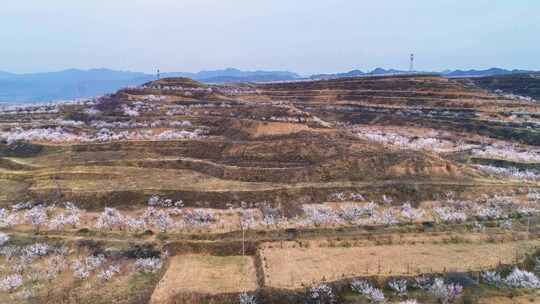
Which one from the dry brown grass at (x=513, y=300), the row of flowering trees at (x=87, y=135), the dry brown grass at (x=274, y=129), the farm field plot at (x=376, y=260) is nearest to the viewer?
the dry brown grass at (x=513, y=300)

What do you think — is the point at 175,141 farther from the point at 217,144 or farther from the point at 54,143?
the point at 54,143

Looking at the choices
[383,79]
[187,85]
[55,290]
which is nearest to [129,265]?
[55,290]

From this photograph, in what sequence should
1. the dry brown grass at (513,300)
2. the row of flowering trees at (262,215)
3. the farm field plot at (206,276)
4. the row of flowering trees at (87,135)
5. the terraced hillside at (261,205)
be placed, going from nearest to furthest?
the dry brown grass at (513,300), the farm field plot at (206,276), the terraced hillside at (261,205), the row of flowering trees at (262,215), the row of flowering trees at (87,135)

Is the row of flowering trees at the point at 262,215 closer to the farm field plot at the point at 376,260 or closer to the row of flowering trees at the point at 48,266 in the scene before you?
the row of flowering trees at the point at 48,266

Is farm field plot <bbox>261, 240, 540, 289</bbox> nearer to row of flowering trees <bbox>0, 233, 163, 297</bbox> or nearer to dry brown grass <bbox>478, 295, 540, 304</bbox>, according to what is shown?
dry brown grass <bbox>478, 295, 540, 304</bbox>

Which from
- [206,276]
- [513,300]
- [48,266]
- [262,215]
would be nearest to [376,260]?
[513,300]

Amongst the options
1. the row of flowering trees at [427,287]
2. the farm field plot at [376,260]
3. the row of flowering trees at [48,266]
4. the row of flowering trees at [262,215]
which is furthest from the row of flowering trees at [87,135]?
the row of flowering trees at [427,287]
